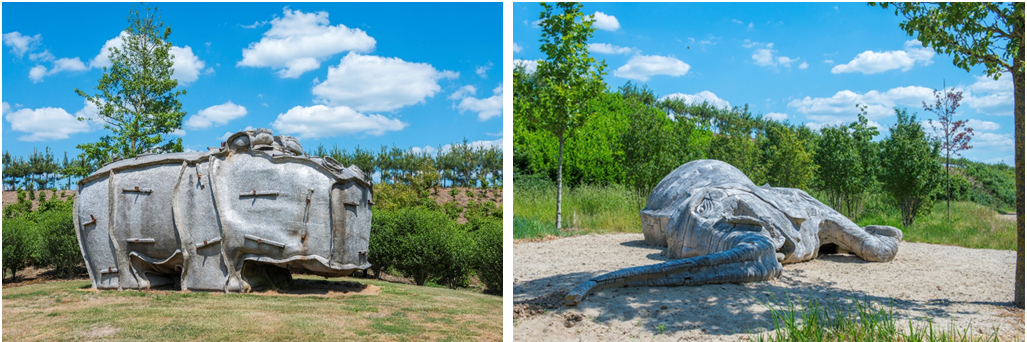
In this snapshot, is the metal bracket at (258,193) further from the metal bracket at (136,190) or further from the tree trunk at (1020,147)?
the tree trunk at (1020,147)

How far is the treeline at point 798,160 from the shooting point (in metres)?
12.4

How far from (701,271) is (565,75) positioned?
5756 mm

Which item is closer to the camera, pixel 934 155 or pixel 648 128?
pixel 934 155

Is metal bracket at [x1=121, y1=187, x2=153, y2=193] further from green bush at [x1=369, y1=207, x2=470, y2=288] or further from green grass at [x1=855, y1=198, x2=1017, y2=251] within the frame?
green grass at [x1=855, y1=198, x2=1017, y2=251]

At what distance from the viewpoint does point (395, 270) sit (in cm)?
1308

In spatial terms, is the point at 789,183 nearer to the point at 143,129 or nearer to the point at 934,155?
the point at 934,155

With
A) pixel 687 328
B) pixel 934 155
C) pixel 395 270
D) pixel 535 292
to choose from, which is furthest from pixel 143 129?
pixel 934 155

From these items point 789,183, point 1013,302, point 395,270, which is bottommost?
point 395,270

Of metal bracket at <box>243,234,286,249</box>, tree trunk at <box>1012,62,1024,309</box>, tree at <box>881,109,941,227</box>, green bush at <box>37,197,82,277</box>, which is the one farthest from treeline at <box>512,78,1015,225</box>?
green bush at <box>37,197,82,277</box>

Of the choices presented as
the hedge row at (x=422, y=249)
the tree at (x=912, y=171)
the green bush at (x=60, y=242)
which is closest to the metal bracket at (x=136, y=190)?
the green bush at (x=60, y=242)

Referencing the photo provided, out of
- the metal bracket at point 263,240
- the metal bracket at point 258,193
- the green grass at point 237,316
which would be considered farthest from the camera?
the metal bracket at point 258,193

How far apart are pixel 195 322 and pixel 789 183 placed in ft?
41.2

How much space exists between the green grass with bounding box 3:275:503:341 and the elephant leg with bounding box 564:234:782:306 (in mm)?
1503

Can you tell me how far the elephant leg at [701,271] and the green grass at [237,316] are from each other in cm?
150
